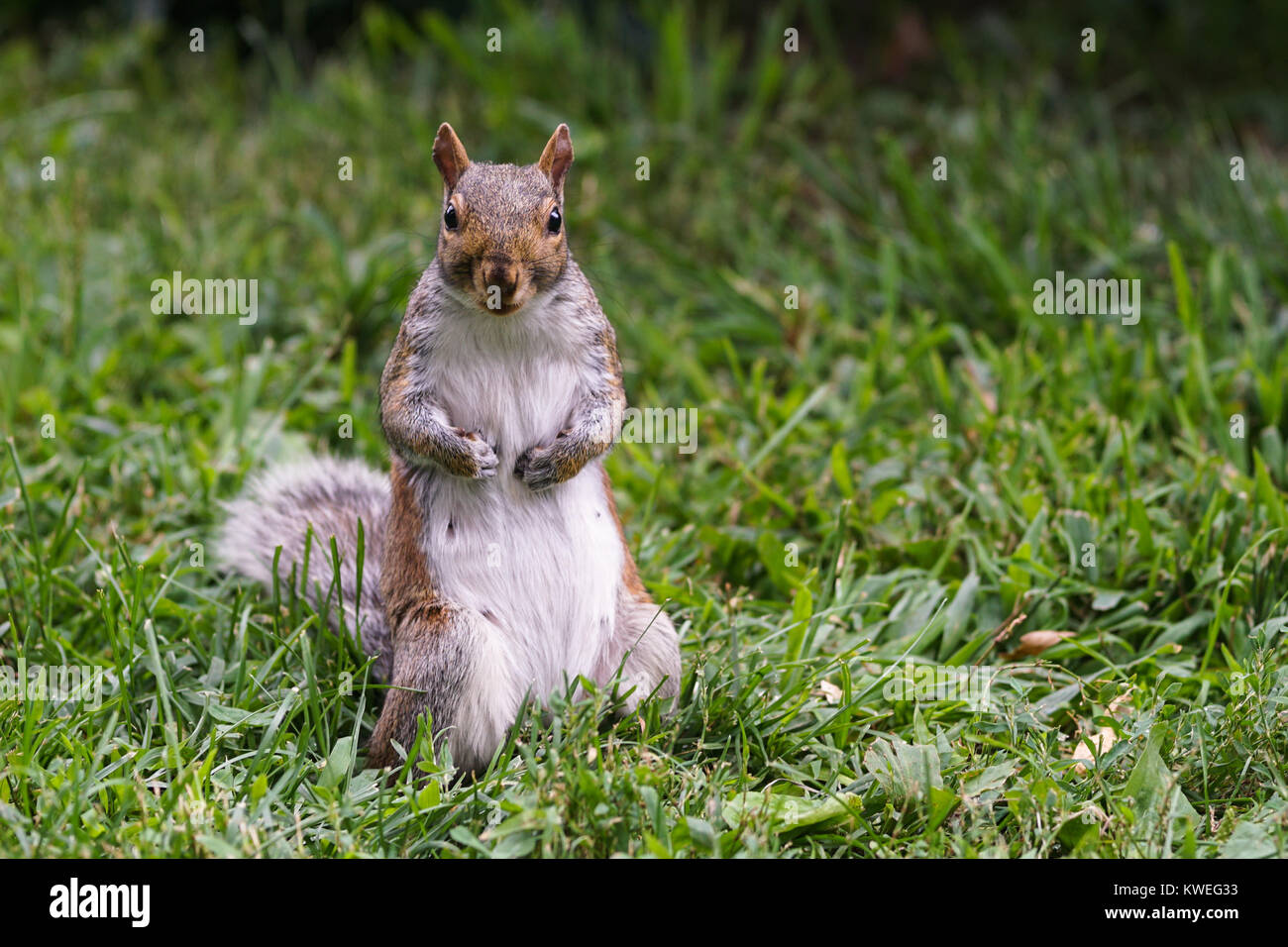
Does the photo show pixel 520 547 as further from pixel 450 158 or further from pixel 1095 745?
pixel 1095 745

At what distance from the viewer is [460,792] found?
8.79 ft

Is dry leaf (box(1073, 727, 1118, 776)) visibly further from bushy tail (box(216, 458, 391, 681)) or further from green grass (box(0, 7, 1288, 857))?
bushy tail (box(216, 458, 391, 681))

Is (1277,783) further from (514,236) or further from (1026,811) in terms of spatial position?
(514,236)

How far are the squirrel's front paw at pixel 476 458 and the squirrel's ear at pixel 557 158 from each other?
0.54 meters

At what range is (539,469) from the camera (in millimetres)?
2836

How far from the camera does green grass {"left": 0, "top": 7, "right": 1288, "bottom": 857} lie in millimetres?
2703

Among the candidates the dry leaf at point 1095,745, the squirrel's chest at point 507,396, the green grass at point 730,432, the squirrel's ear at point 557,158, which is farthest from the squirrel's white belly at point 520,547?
the dry leaf at point 1095,745

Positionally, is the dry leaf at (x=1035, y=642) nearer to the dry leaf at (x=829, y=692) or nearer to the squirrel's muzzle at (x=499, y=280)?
the dry leaf at (x=829, y=692)

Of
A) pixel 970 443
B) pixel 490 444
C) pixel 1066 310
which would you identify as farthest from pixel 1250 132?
pixel 490 444

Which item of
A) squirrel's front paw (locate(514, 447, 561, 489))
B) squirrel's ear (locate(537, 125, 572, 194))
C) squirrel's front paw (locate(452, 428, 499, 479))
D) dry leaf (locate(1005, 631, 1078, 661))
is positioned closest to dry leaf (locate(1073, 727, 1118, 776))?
dry leaf (locate(1005, 631, 1078, 661))

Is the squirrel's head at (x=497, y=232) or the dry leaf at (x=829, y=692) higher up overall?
the squirrel's head at (x=497, y=232)

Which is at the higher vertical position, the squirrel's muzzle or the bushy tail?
the squirrel's muzzle

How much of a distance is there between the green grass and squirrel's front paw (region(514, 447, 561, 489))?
0.49 m

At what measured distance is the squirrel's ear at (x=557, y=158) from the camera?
2863 mm
